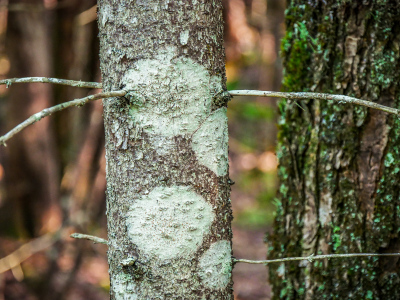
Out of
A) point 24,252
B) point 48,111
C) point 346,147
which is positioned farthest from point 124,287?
point 24,252

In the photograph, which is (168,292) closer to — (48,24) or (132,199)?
(132,199)

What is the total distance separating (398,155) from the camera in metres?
1.85

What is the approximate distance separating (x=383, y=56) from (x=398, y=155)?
50cm

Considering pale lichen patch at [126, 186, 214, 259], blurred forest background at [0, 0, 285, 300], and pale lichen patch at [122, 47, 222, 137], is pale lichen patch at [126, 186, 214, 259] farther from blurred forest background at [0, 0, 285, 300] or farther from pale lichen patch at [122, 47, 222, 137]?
blurred forest background at [0, 0, 285, 300]

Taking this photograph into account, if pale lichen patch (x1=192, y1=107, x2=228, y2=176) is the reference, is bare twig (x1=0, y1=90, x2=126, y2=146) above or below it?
above

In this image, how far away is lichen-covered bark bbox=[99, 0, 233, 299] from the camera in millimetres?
1160

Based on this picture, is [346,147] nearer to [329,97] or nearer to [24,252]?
[329,97]

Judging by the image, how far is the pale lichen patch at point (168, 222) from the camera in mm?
1179

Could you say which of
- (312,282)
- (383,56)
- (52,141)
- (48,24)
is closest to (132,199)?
(312,282)

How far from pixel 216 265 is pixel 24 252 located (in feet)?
14.1

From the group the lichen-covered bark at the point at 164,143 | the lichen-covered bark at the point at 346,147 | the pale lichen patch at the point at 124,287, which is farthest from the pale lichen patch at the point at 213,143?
the lichen-covered bark at the point at 346,147

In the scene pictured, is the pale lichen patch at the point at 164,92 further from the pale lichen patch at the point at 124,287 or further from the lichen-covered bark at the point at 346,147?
the lichen-covered bark at the point at 346,147

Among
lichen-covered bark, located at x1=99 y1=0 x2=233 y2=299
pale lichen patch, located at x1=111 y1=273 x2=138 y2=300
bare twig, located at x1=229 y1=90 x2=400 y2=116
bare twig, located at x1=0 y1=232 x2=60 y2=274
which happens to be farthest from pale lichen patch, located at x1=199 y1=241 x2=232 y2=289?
bare twig, located at x1=0 y1=232 x2=60 y2=274

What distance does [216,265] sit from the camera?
1247mm
